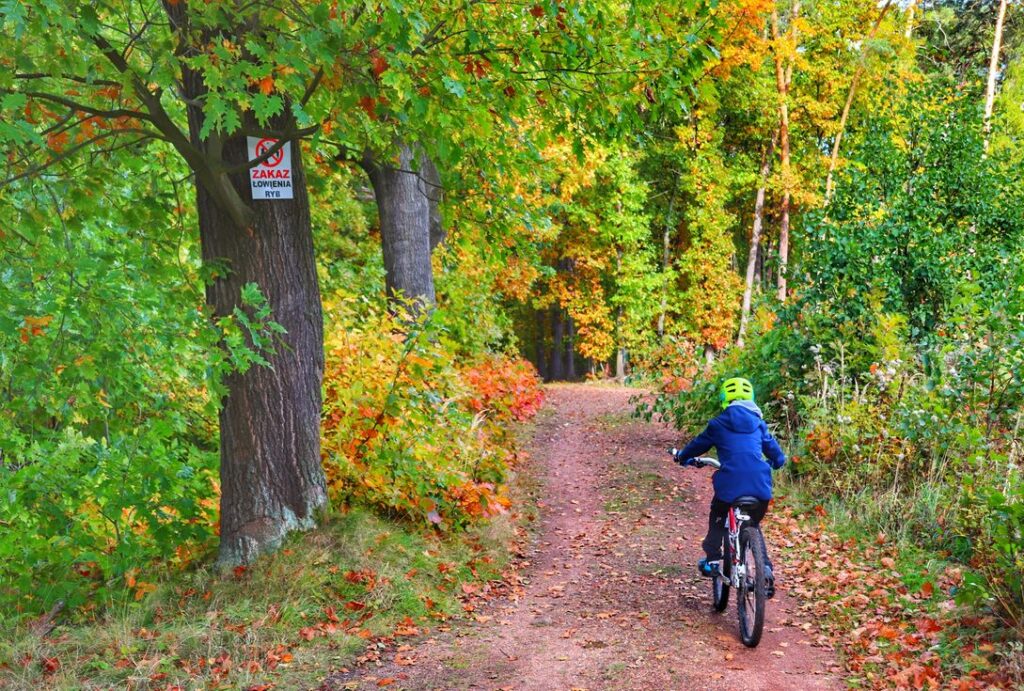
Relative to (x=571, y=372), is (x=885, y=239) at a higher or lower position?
higher

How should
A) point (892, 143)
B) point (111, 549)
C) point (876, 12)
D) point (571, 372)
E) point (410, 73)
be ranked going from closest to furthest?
point (410, 73) → point (111, 549) → point (892, 143) → point (876, 12) → point (571, 372)

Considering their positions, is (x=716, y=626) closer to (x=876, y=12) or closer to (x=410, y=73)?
(x=410, y=73)

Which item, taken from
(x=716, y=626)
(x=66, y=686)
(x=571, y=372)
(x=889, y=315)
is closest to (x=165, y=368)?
(x=66, y=686)

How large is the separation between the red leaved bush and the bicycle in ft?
22.4

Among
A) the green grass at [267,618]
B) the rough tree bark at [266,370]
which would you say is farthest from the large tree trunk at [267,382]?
the green grass at [267,618]

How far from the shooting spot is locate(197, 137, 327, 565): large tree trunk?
23.8 ft

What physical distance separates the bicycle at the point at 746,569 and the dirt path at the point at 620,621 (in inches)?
7.9

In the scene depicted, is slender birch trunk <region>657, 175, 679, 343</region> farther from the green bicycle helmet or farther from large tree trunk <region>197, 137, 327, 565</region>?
large tree trunk <region>197, 137, 327, 565</region>

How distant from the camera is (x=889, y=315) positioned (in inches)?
428

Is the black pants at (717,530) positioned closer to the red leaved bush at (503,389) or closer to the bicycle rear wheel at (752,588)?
the bicycle rear wheel at (752,588)

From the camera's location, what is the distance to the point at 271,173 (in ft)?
23.6

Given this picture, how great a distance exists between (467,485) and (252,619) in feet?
9.90

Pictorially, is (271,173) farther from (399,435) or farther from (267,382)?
(399,435)

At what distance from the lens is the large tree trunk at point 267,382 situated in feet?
23.8
